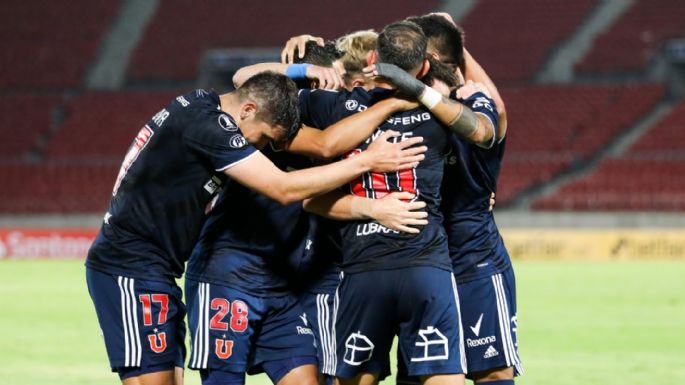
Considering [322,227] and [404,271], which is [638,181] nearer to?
[322,227]

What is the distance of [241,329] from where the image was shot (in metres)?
6.03

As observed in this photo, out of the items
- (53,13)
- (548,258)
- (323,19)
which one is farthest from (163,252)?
(53,13)

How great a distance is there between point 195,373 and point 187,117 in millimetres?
4335

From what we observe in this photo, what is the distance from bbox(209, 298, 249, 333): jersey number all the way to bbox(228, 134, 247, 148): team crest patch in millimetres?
921

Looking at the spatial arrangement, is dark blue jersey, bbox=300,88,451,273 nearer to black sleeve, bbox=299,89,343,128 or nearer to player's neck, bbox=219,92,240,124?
black sleeve, bbox=299,89,343,128

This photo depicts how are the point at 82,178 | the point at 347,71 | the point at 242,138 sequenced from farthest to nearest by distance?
the point at 82,178 < the point at 347,71 < the point at 242,138

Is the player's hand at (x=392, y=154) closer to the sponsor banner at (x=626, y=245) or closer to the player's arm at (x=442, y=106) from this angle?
the player's arm at (x=442, y=106)

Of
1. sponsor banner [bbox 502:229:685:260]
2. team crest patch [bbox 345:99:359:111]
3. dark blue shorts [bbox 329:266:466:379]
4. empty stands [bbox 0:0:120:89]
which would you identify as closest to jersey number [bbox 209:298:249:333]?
dark blue shorts [bbox 329:266:466:379]

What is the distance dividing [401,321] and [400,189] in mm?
665

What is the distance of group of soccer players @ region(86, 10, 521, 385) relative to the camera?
556 cm

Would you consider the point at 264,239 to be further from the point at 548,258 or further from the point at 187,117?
the point at 548,258

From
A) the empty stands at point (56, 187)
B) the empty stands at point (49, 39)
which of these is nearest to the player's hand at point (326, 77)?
the empty stands at point (56, 187)

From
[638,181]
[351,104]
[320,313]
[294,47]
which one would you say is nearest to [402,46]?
[351,104]

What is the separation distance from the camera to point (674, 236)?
23.0 meters
